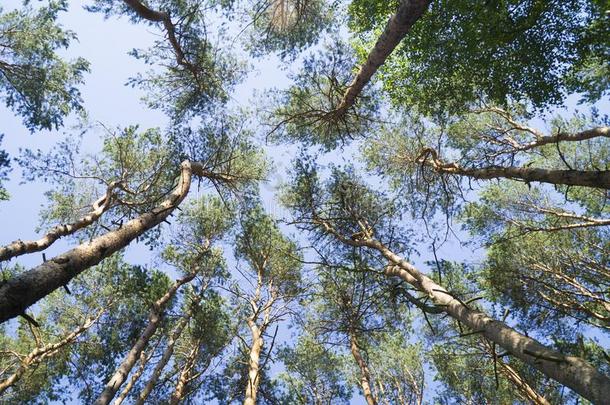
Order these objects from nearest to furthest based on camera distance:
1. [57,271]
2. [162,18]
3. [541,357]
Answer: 1. [57,271]
2. [541,357]
3. [162,18]

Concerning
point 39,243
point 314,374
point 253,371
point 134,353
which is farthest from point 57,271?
point 314,374

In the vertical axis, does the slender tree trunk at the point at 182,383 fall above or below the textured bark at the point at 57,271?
above

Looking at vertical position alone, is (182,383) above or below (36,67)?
below

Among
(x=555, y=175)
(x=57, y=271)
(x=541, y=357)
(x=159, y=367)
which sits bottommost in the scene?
(x=57, y=271)

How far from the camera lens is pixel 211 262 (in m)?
13.9

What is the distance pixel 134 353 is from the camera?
28.5 ft

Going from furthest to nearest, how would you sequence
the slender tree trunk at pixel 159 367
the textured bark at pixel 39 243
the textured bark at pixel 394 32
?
the slender tree trunk at pixel 159 367 → the textured bark at pixel 39 243 → the textured bark at pixel 394 32

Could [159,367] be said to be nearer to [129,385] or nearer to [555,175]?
[129,385]

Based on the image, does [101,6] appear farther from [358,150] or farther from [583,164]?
[583,164]

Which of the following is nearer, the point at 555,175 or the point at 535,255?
the point at 555,175

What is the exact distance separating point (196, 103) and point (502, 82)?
23.7ft

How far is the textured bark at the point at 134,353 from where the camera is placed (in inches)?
292

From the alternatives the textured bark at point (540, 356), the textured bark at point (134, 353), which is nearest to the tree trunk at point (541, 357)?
the textured bark at point (540, 356)

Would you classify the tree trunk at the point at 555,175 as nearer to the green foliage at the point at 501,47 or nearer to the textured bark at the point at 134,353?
the green foliage at the point at 501,47
